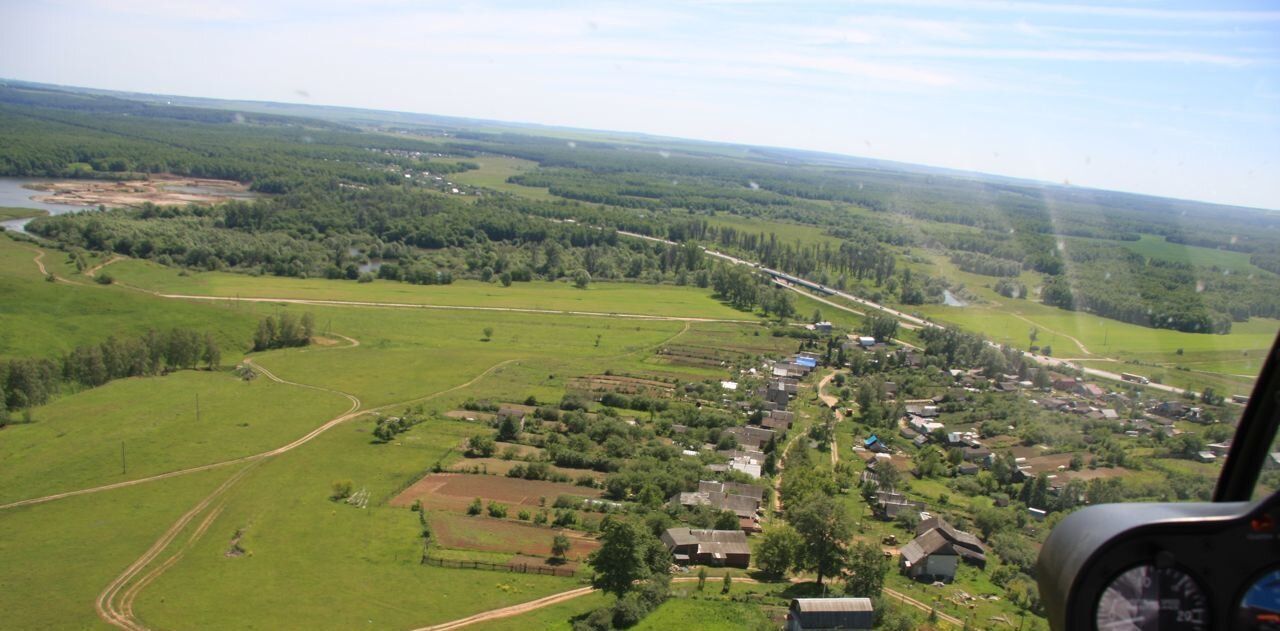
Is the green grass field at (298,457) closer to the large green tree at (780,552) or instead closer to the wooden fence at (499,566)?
the wooden fence at (499,566)

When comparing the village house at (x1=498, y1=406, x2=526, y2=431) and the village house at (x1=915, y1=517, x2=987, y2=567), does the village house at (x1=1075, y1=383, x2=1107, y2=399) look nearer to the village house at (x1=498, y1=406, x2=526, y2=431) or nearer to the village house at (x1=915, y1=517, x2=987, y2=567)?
the village house at (x1=915, y1=517, x2=987, y2=567)

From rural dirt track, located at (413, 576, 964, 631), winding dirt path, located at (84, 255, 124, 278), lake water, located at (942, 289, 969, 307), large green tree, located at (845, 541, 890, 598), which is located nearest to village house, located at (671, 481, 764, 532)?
rural dirt track, located at (413, 576, 964, 631)

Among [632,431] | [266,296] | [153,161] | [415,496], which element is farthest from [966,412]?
[153,161]

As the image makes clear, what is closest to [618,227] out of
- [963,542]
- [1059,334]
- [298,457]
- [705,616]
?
[1059,334]

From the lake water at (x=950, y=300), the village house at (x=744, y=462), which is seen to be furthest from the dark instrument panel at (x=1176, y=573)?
the lake water at (x=950, y=300)

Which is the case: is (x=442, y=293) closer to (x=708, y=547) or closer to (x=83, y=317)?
(x=83, y=317)

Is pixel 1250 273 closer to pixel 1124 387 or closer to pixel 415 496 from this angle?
pixel 1124 387
